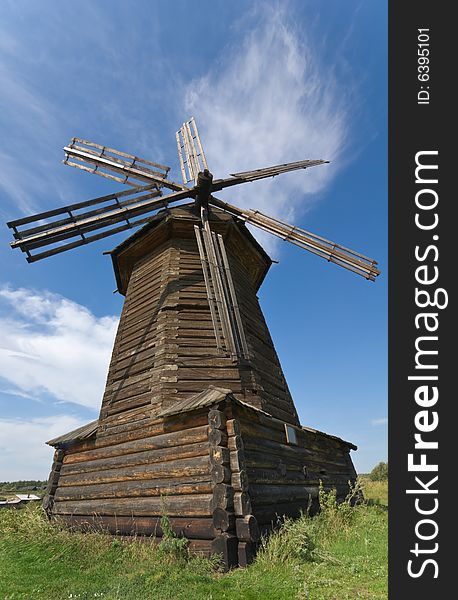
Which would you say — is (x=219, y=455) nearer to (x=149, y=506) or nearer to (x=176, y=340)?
(x=149, y=506)

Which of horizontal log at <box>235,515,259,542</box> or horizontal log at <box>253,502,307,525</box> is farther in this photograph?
horizontal log at <box>253,502,307,525</box>

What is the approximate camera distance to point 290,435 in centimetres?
817

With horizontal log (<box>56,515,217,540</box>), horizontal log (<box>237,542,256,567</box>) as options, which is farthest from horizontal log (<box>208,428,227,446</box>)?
horizontal log (<box>237,542,256,567</box>)

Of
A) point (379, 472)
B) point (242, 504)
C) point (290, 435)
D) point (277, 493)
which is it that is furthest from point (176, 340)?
point (379, 472)

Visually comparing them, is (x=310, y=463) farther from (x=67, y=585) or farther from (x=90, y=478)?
(x=67, y=585)

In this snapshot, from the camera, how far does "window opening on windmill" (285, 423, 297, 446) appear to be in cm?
805

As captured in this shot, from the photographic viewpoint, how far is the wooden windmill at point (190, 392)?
6.23m

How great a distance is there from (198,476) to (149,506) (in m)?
1.36

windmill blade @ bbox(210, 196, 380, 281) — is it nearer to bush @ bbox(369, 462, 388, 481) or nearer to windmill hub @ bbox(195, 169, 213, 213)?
windmill hub @ bbox(195, 169, 213, 213)

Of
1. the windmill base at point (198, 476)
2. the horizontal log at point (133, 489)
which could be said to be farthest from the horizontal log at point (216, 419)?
the horizontal log at point (133, 489)

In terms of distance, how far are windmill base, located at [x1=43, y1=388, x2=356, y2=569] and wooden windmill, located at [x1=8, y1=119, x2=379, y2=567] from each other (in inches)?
1.1

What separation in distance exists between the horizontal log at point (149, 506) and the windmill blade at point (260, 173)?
9811mm

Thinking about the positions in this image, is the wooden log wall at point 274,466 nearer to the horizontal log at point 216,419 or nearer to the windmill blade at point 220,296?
the horizontal log at point 216,419

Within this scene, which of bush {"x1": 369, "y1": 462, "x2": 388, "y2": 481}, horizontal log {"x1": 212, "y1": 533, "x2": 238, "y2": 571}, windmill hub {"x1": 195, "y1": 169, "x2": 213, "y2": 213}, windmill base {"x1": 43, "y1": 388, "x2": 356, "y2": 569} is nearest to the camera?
horizontal log {"x1": 212, "y1": 533, "x2": 238, "y2": 571}
